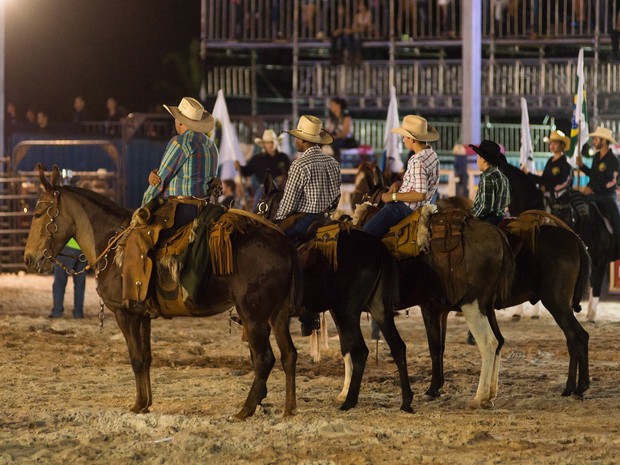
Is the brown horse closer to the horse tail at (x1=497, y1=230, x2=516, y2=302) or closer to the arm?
the arm

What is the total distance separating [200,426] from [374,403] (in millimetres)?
1980

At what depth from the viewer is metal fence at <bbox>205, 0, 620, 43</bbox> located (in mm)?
29172

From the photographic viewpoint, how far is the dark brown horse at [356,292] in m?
10.5

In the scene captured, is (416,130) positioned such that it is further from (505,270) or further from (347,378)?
(347,378)

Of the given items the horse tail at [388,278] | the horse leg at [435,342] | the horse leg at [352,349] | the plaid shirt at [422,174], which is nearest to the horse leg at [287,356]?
the horse leg at [352,349]

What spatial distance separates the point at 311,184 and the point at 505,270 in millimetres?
1821

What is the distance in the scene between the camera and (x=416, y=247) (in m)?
11.1

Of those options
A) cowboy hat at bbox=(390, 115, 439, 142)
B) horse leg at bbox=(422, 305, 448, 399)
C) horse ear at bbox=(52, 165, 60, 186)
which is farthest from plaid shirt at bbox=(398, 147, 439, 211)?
horse ear at bbox=(52, 165, 60, 186)

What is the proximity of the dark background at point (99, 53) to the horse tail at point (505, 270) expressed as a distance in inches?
944

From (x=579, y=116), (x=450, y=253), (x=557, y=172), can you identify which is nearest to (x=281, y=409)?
(x=450, y=253)

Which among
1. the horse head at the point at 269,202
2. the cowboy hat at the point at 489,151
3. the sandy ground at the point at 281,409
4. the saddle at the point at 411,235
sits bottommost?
the sandy ground at the point at 281,409

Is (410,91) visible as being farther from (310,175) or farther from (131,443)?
(131,443)

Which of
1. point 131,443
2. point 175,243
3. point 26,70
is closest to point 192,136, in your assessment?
point 175,243

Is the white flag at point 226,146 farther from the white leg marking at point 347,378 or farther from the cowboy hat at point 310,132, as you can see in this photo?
the white leg marking at point 347,378
